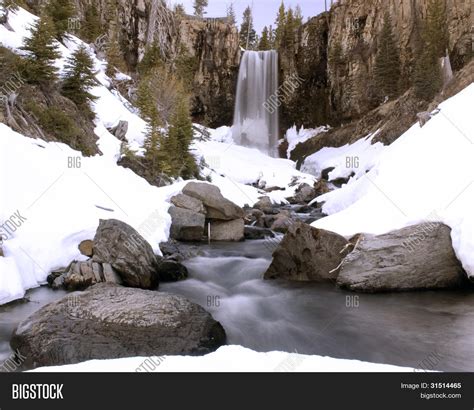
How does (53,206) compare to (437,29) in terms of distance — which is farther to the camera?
(437,29)

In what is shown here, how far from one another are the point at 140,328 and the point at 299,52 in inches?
1795

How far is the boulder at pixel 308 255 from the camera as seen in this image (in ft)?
31.0

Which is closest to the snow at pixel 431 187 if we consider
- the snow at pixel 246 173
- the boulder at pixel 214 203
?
the boulder at pixel 214 203

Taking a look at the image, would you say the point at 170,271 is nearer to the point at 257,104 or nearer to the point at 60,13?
the point at 60,13

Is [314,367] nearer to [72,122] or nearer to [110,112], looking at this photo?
[72,122]

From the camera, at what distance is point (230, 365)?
13.7 ft

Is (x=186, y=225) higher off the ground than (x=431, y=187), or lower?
lower

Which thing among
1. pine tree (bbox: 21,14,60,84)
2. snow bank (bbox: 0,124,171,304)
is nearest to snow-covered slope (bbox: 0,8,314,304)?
snow bank (bbox: 0,124,171,304)

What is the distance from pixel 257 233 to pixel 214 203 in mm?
2069

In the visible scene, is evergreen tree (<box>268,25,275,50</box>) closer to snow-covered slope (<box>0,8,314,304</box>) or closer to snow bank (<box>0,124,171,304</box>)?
snow-covered slope (<box>0,8,314,304</box>)

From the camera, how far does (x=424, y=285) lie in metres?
8.39

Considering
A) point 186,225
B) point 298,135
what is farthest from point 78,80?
point 298,135

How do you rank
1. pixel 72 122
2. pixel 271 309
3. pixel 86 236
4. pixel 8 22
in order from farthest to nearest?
pixel 8 22 < pixel 72 122 < pixel 86 236 < pixel 271 309
